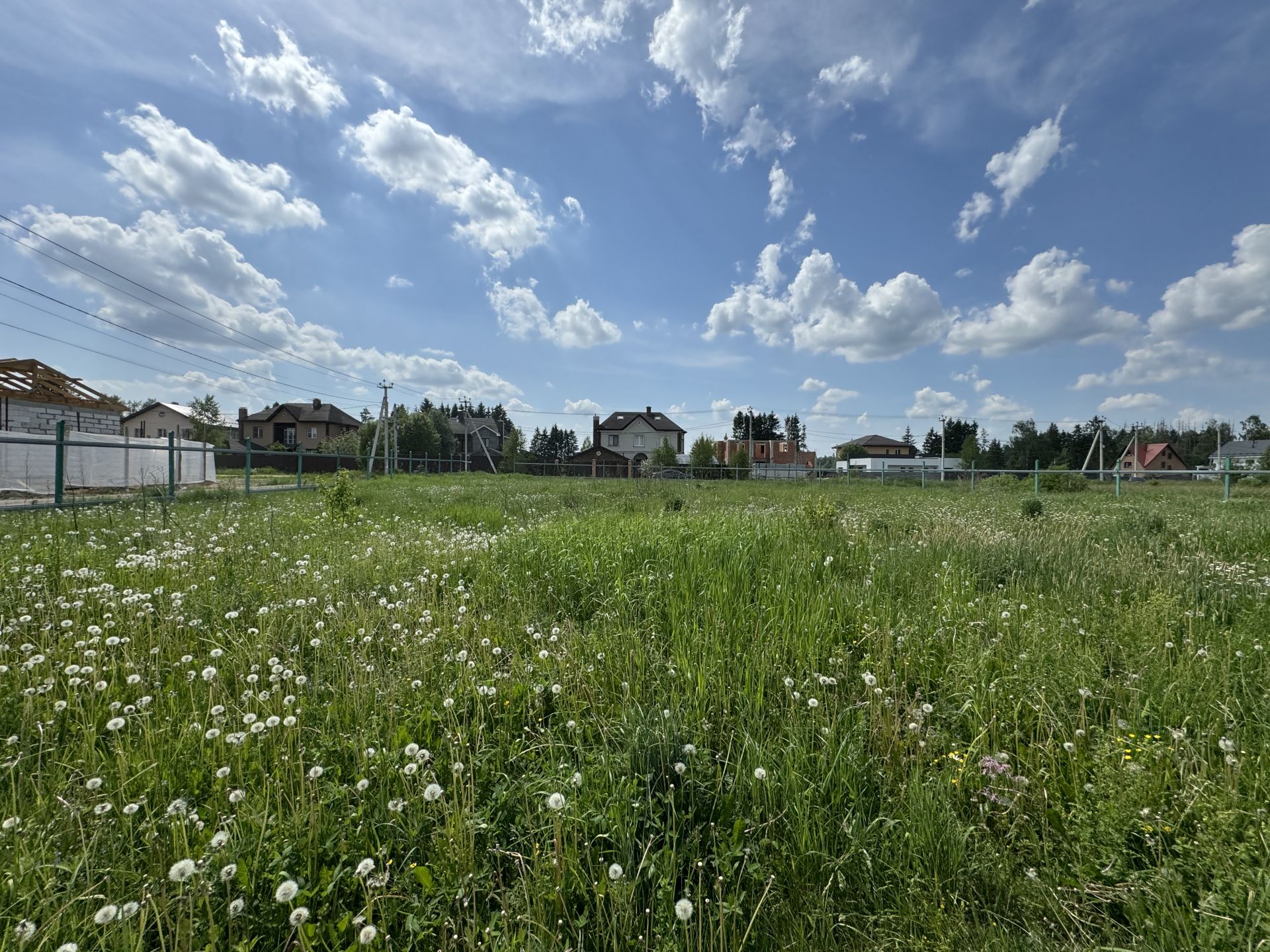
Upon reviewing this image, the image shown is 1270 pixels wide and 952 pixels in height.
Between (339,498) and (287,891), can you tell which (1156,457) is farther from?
(287,891)

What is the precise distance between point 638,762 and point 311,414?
84.2 meters

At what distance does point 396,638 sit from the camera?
3328 mm

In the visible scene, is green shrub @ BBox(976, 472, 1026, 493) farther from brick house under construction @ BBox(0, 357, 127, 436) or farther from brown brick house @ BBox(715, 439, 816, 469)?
brown brick house @ BBox(715, 439, 816, 469)

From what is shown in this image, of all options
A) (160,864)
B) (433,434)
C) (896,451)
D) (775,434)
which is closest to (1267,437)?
(896,451)

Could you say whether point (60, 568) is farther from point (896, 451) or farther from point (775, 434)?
point (896, 451)

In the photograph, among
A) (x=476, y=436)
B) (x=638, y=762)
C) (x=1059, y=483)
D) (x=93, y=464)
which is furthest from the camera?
(x=476, y=436)

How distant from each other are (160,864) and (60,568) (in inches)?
177

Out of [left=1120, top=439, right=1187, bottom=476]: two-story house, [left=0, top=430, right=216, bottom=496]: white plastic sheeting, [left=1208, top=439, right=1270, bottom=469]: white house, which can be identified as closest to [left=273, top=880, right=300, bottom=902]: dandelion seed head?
[left=0, top=430, right=216, bottom=496]: white plastic sheeting

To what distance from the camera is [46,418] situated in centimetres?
2178

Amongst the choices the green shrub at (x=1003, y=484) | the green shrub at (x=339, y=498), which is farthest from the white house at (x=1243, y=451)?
the green shrub at (x=339, y=498)

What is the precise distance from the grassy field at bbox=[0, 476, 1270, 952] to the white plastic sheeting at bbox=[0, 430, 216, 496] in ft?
38.1

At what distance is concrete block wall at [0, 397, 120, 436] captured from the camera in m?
20.4

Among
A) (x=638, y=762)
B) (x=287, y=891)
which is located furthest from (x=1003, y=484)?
(x=287, y=891)

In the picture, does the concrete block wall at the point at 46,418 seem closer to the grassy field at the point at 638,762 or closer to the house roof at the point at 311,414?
the grassy field at the point at 638,762
